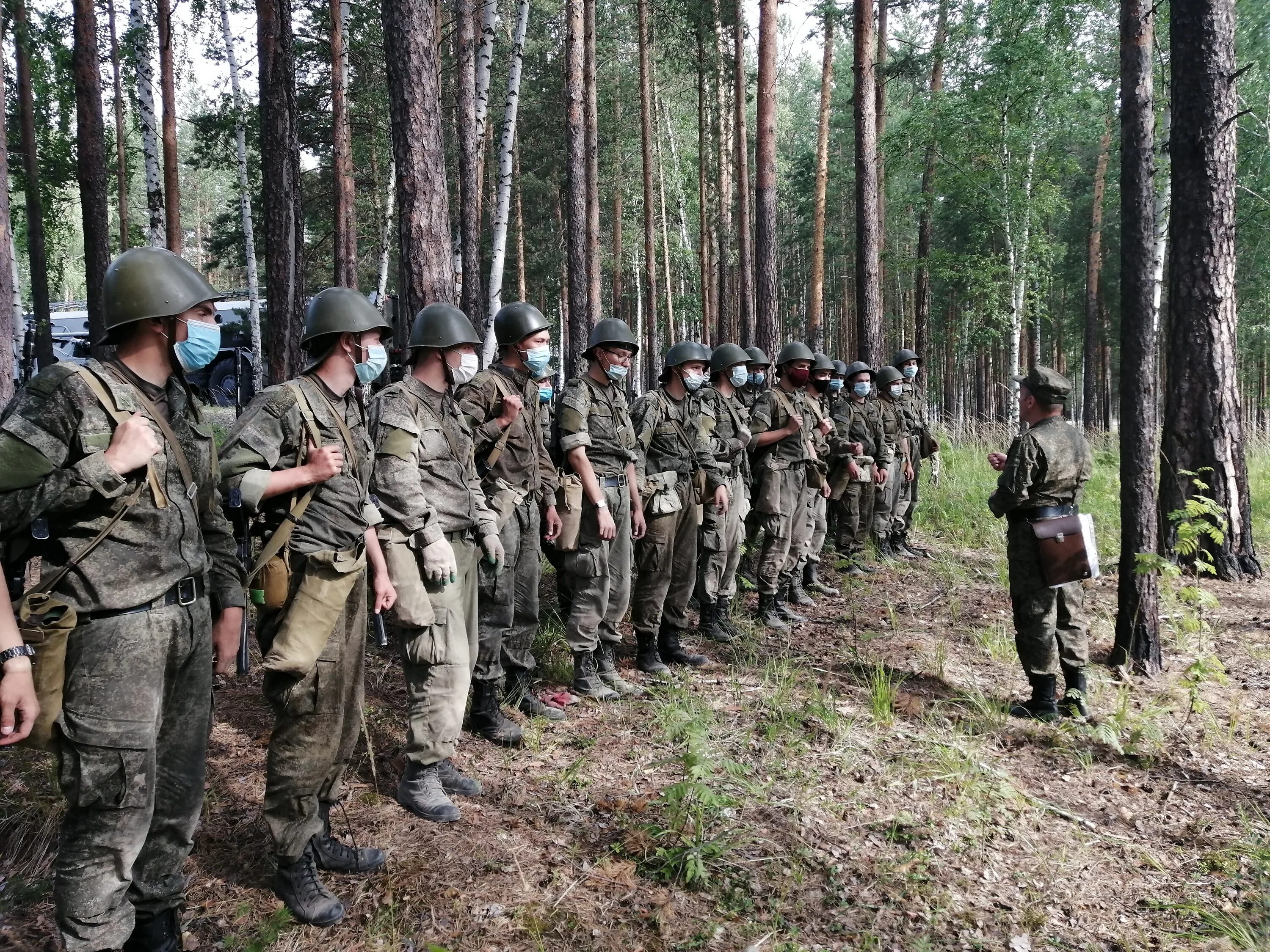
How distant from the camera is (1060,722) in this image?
4770 mm

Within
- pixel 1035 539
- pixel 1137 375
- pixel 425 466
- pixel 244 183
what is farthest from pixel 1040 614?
pixel 244 183

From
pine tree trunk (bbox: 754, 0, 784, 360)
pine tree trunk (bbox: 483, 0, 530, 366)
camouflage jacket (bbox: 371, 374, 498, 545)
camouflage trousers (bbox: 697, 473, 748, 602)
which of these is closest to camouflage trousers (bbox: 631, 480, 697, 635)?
camouflage trousers (bbox: 697, 473, 748, 602)

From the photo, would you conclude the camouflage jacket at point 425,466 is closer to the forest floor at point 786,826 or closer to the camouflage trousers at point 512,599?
the camouflage trousers at point 512,599

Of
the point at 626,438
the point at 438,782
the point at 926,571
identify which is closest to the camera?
the point at 438,782

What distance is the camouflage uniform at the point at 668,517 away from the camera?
18.7 ft

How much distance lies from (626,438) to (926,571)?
202 inches

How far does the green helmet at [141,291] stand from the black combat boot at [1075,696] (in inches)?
198

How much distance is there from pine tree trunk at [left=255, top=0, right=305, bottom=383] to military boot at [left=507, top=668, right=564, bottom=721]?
6.87 meters

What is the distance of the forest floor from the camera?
2910 millimetres

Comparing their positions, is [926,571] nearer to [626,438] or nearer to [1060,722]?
[1060,722]

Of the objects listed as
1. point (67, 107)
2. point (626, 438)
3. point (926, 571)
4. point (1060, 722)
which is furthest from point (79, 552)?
point (67, 107)

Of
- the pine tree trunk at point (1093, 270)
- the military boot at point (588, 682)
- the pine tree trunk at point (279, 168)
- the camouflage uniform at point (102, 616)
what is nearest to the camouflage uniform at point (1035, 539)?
the military boot at point (588, 682)

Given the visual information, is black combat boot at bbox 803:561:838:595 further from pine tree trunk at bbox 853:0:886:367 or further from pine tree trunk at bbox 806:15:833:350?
pine tree trunk at bbox 806:15:833:350

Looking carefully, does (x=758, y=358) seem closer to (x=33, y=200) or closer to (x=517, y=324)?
(x=517, y=324)
